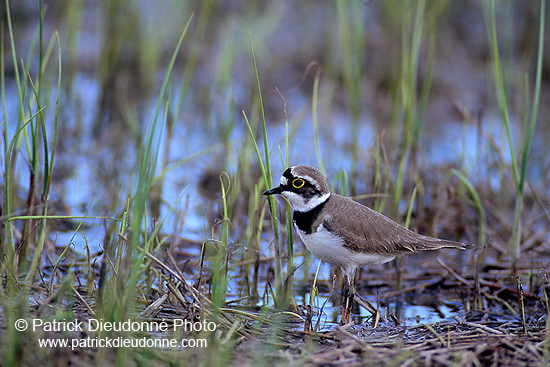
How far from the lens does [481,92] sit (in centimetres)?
1098

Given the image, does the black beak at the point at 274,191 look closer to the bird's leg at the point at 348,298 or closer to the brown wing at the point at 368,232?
the brown wing at the point at 368,232

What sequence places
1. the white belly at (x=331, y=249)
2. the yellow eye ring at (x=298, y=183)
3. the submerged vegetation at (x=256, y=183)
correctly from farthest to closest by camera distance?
the yellow eye ring at (x=298, y=183)
the white belly at (x=331, y=249)
the submerged vegetation at (x=256, y=183)

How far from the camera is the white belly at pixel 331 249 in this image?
5.07m

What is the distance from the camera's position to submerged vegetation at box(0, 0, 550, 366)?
4.17 meters

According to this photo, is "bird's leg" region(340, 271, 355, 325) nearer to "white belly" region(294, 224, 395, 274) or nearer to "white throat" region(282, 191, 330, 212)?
"white belly" region(294, 224, 395, 274)

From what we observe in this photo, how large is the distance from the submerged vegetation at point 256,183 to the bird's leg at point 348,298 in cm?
13

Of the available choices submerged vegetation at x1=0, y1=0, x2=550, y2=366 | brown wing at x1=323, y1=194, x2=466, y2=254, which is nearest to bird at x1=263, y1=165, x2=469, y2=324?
brown wing at x1=323, y1=194, x2=466, y2=254

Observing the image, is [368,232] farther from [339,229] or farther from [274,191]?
[274,191]

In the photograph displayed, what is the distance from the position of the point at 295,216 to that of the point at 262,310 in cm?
72

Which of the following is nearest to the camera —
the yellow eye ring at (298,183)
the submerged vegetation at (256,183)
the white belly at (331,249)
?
the submerged vegetation at (256,183)

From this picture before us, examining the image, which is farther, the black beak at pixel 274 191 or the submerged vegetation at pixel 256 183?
the black beak at pixel 274 191

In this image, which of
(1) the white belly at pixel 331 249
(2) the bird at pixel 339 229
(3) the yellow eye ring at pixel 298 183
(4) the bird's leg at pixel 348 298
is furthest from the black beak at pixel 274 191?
(4) the bird's leg at pixel 348 298

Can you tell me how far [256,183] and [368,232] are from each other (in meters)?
1.36

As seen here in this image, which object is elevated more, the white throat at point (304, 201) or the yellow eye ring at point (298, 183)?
the yellow eye ring at point (298, 183)
